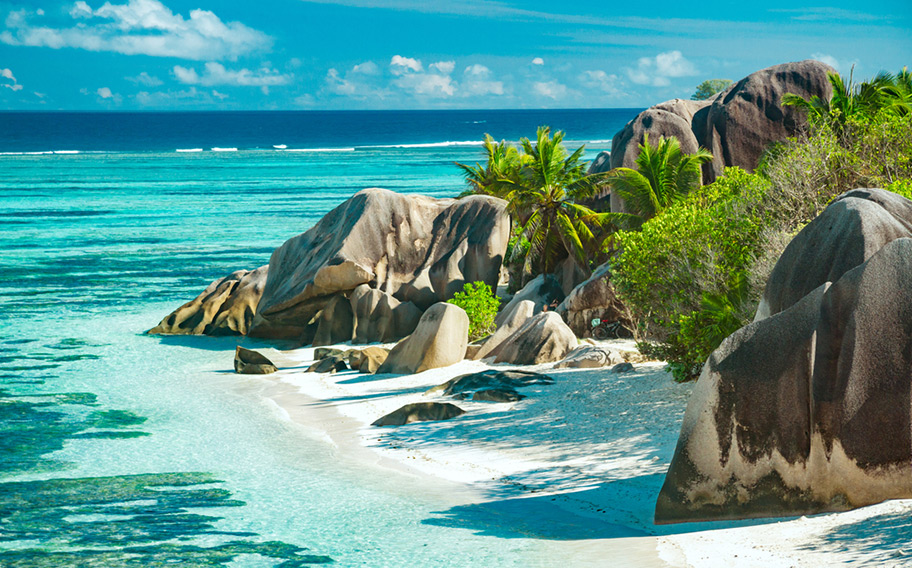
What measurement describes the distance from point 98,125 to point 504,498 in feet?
648

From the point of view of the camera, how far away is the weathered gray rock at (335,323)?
25.1 meters

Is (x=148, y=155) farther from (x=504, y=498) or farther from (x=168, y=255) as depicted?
(x=504, y=498)

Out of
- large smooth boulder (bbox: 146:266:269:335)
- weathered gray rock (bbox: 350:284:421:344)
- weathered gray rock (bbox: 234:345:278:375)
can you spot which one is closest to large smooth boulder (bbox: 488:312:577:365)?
weathered gray rock (bbox: 350:284:421:344)

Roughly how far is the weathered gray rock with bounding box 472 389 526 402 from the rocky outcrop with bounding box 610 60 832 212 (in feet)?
52.9

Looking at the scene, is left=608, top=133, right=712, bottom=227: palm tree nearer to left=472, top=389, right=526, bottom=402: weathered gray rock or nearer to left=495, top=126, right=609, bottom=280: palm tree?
left=495, top=126, right=609, bottom=280: palm tree

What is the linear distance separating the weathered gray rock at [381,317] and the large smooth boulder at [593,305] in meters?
4.71

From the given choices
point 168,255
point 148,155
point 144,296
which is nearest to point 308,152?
point 148,155

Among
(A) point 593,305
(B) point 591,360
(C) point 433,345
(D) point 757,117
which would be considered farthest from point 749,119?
(C) point 433,345

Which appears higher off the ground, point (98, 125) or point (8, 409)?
point (98, 125)

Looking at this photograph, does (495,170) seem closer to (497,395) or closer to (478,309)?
(478,309)

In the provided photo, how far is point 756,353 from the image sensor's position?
390 inches

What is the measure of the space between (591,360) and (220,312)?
13.8m

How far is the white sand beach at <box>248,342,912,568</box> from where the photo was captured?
915 centimetres

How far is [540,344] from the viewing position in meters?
19.3
